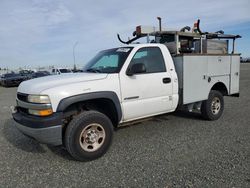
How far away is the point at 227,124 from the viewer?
18.0 feet

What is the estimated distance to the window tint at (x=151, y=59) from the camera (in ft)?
14.6

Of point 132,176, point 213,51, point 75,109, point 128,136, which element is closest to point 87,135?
point 75,109

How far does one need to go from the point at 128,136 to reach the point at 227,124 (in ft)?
8.26

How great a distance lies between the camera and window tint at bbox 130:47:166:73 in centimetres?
445

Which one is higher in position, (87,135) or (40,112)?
(40,112)

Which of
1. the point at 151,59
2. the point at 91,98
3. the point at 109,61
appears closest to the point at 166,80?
the point at 151,59

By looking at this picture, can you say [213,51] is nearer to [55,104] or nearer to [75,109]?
[75,109]

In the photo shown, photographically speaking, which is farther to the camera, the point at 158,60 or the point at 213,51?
the point at 213,51

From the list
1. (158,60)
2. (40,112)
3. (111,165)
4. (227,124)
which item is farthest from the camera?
(227,124)

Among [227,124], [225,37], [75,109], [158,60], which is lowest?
[227,124]

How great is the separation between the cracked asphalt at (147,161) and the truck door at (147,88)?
2.15ft

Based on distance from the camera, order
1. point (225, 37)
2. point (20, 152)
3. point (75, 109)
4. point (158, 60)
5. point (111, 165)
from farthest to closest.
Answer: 1. point (225, 37)
2. point (158, 60)
3. point (20, 152)
4. point (75, 109)
5. point (111, 165)

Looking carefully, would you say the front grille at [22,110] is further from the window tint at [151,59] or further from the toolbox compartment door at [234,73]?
the toolbox compartment door at [234,73]

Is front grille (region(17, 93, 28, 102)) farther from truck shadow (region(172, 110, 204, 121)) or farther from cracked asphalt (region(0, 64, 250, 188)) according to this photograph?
truck shadow (region(172, 110, 204, 121))
